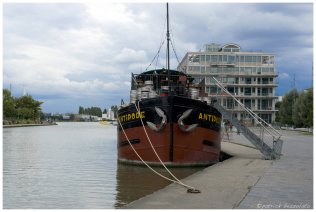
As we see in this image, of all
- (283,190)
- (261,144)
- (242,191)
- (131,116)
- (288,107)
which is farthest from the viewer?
(288,107)

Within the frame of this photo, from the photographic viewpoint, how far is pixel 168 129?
17.3 meters

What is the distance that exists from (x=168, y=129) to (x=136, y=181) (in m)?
3.37

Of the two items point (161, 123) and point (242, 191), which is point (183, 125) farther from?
point (242, 191)

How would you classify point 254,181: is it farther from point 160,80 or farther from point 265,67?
point 265,67

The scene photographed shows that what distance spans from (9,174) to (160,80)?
9589 millimetres

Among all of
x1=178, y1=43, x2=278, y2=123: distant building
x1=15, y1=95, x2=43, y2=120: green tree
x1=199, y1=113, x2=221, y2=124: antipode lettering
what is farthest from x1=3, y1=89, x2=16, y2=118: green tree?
x1=199, y1=113, x2=221, y2=124: antipode lettering

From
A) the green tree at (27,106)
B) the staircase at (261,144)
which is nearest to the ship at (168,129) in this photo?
the staircase at (261,144)

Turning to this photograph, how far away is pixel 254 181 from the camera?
39.0 feet

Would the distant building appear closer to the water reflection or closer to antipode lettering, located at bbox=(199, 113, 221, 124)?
antipode lettering, located at bbox=(199, 113, 221, 124)

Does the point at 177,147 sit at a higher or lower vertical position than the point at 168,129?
lower

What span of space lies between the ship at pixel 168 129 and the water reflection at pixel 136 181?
499 mm

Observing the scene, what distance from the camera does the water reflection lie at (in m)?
11.7

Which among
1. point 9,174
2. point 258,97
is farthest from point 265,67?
point 9,174

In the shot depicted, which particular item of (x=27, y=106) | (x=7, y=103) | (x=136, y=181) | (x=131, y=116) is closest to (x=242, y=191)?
(x=136, y=181)
